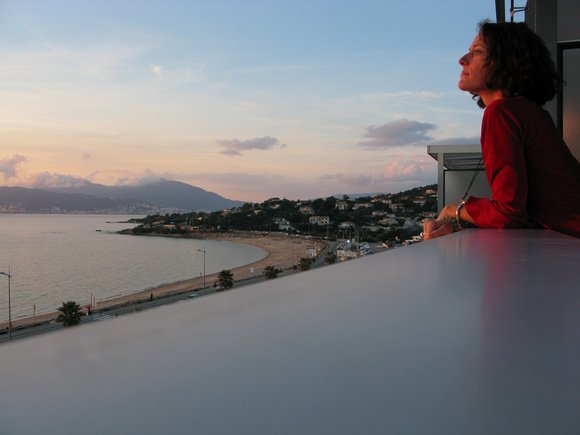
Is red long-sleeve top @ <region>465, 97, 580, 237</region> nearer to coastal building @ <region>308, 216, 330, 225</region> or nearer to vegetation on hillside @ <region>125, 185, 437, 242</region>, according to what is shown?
vegetation on hillside @ <region>125, 185, 437, 242</region>

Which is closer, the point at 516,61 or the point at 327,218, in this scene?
the point at 516,61

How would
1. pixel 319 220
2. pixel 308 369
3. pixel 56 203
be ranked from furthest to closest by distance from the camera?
1. pixel 56 203
2. pixel 319 220
3. pixel 308 369

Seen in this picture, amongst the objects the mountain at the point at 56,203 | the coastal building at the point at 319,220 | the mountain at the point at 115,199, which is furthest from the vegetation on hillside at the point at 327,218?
the mountain at the point at 115,199

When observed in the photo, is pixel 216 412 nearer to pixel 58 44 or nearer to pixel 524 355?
pixel 524 355

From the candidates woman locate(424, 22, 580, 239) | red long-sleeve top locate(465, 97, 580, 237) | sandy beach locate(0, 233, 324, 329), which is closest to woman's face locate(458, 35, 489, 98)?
woman locate(424, 22, 580, 239)

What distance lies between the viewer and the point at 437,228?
1.28 metres

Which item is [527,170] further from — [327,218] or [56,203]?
[56,203]

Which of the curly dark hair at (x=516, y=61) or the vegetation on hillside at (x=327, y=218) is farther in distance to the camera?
the vegetation on hillside at (x=327, y=218)

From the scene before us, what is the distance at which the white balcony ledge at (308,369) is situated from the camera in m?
0.15

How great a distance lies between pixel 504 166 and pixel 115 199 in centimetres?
6973

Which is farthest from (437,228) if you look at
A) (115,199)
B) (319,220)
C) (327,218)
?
(115,199)

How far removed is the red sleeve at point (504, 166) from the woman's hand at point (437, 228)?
11 cm

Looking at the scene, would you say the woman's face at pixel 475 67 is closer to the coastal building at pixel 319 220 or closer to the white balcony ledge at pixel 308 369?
the white balcony ledge at pixel 308 369

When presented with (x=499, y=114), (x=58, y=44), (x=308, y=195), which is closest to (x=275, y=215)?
(x=308, y=195)
